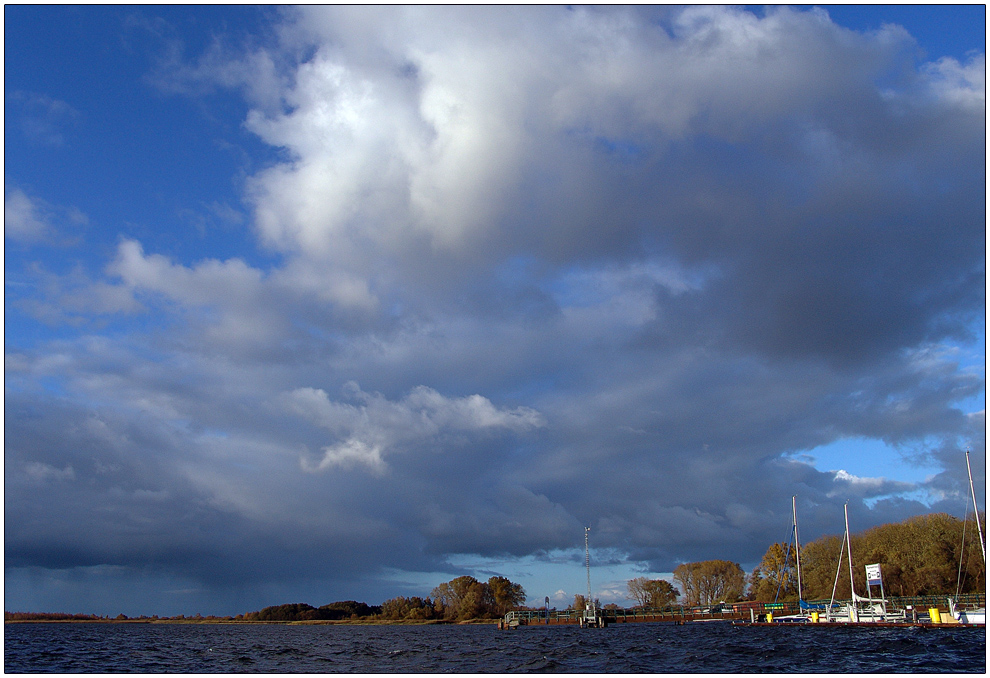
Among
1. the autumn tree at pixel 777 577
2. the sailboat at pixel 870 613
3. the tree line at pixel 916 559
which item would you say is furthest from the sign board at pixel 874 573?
the autumn tree at pixel 777 577

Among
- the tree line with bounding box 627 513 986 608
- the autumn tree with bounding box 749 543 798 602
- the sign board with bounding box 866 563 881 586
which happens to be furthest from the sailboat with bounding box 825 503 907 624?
the autumn tree with bounding box 749 543 798 602

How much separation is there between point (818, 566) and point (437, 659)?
4373 inches

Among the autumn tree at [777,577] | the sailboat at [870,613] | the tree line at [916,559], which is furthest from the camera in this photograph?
the autumn tree at [777,577]

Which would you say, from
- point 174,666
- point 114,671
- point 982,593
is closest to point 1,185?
point 114,671

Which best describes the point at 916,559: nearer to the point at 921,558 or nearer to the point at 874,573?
the point at 921,558

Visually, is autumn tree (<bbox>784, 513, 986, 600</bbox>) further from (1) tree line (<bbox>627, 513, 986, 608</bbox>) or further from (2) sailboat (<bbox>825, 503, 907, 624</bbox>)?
(2) sailboat (<bbox>825, 503, 907, 624</bbox>)

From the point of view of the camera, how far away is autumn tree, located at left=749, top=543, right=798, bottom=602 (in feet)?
553

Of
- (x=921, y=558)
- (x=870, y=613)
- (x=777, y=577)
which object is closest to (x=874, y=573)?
(x=870, y=613)

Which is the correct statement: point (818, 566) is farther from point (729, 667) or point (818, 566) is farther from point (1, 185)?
point (1, 185)

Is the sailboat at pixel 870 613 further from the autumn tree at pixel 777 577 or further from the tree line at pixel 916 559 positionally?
the autumn tree at pixel 777 577

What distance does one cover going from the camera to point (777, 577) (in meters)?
179

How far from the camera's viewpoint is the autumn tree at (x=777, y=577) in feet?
553

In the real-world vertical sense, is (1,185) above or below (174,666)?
above

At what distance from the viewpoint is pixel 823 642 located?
233ft
